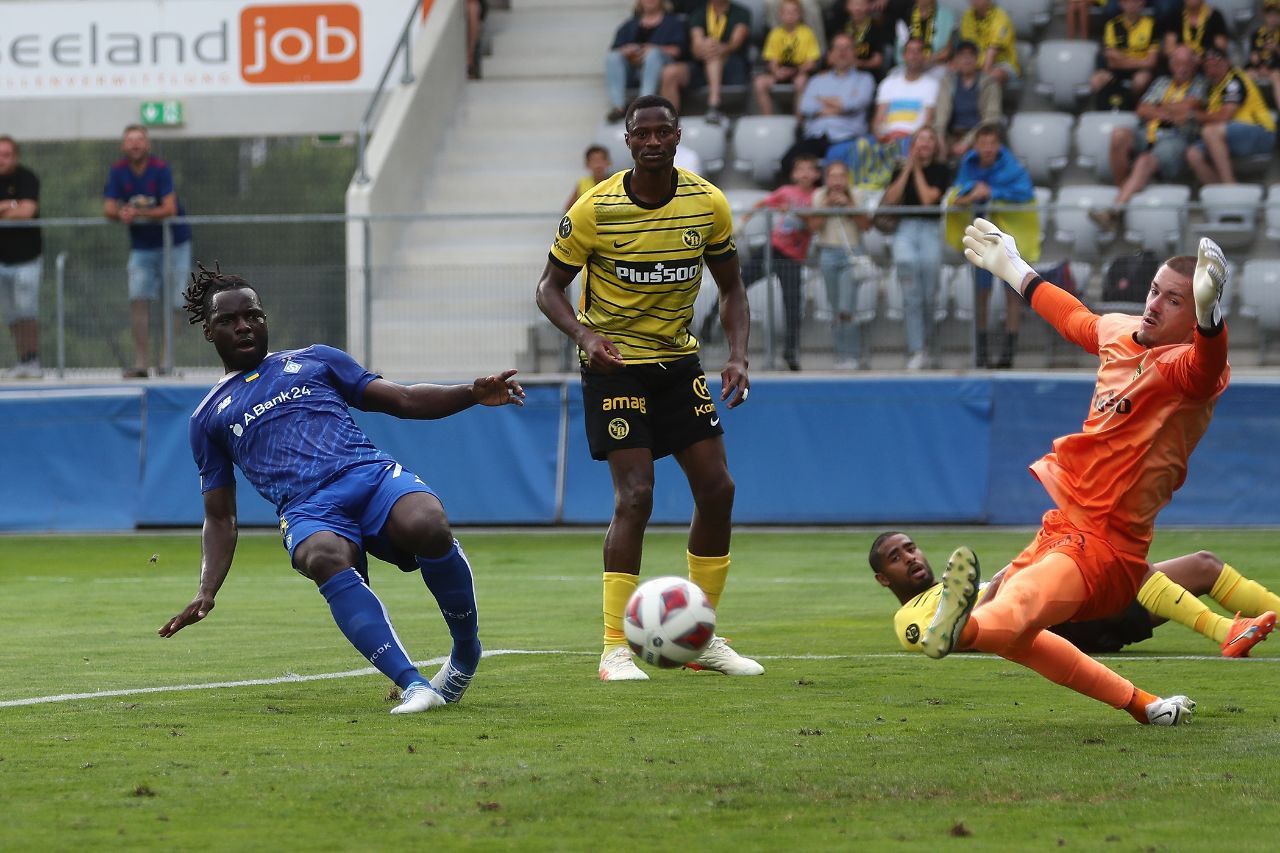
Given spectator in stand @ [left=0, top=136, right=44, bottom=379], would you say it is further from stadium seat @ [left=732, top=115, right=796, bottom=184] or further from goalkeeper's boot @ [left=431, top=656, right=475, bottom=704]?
goalkeeper's boot @ [left=431, top=656, right=475, bottom=704]

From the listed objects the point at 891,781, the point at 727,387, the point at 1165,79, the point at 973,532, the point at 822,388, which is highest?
the point at 1165,79

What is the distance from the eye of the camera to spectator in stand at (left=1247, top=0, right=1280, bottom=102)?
18141mm

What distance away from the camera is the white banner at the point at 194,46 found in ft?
71.5

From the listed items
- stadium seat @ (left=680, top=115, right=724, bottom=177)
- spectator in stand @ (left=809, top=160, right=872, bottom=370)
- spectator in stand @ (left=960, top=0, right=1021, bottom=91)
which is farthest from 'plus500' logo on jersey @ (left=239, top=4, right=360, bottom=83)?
spectator in stand @ (left=809, top=160, right=872, bottom=370)

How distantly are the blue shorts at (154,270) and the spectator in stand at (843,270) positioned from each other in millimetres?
6013

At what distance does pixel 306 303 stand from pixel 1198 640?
1042 centimetres

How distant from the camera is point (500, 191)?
21.3 metres

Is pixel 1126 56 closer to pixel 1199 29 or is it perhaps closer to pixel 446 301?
pixel 1199 29

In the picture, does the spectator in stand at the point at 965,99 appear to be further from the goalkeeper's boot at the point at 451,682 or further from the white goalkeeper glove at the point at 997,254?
the goalkeeper's boot at the point at 451,682

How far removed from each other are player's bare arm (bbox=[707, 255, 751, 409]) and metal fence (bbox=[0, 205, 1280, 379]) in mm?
7937

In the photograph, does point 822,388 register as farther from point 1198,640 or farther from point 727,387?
point 727,387

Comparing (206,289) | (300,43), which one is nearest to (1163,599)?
(206,289)

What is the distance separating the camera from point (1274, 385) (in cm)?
1563

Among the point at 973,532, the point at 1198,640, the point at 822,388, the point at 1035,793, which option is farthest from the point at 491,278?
the point at 1035,793
